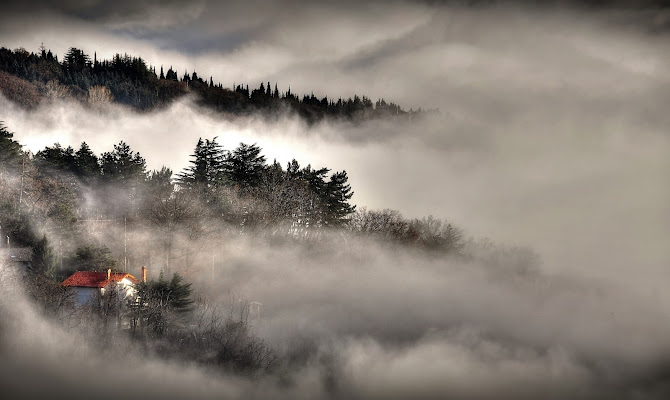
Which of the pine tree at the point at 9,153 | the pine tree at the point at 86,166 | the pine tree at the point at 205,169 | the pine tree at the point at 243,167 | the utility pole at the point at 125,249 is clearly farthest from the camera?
the pine tree at the point at 243,167

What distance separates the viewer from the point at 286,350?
2894 inches

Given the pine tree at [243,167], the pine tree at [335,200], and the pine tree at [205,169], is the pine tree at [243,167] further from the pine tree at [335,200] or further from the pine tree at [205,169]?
the pine tree at [335,200]

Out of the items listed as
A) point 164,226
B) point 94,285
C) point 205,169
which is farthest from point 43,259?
point 205,169

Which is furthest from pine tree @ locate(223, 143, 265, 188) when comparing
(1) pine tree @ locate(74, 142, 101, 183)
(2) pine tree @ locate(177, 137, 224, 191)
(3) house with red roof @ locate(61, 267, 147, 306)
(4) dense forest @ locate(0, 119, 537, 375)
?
(3) house with red roof @ locate(61, 267, 147, 306)

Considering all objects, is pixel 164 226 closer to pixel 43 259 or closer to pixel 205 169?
pixel 205 169

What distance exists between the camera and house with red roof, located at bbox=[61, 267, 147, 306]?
67.1 m

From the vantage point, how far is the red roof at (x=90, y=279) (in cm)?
6838

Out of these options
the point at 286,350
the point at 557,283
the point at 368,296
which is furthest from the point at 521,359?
the point at 557,283

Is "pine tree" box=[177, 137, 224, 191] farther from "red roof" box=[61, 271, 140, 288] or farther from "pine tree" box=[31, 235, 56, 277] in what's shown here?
"pine tree" box=[31, 235, 56, 277]

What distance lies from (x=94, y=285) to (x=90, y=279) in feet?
4.81

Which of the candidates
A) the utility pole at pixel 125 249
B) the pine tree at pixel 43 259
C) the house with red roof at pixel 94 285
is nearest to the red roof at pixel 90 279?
the house with red roof at pixel 94 285

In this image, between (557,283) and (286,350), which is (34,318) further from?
(557,283)

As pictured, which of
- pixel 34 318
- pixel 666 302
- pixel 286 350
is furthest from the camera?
pixel 666 302

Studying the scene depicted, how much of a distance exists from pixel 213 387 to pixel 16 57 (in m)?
171
